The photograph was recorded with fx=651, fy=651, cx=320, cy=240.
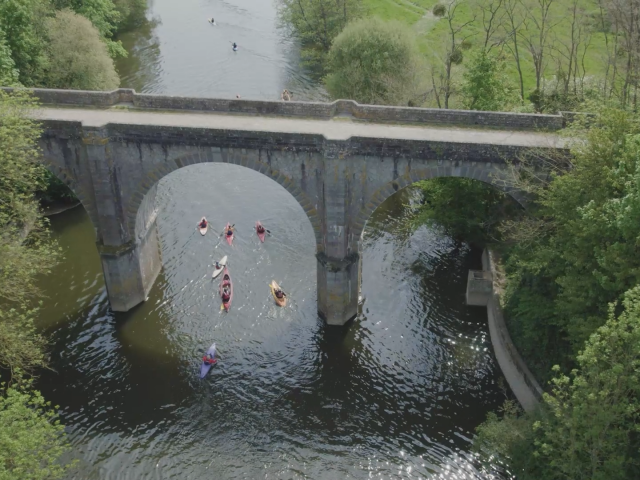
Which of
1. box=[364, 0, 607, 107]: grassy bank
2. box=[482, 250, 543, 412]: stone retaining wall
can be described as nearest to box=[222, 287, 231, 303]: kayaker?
box=[482, 250, 543, 412]: stone retaining wall

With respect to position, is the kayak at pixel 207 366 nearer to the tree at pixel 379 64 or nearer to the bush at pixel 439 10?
the tree at pixel 379 64

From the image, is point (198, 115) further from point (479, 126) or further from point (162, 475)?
point (162, 475)

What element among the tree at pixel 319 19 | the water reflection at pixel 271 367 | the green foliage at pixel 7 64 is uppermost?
the tree at pixel 319 19

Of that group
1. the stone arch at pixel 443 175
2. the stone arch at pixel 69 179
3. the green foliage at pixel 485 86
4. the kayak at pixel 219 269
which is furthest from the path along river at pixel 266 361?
the green foliage at pixel 485 86

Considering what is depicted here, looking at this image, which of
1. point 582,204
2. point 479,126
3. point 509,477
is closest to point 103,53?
point 479,126

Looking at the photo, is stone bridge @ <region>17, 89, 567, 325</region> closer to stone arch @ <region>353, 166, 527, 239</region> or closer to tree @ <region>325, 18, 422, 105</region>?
stone arch @ <region>353, 166, 527, 239</region>

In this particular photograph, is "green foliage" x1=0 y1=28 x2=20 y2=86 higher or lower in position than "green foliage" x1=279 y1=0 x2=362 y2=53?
lower

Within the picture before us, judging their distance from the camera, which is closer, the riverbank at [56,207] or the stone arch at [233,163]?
the stone arch at [233,163]

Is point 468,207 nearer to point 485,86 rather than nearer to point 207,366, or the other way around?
point 485,86
